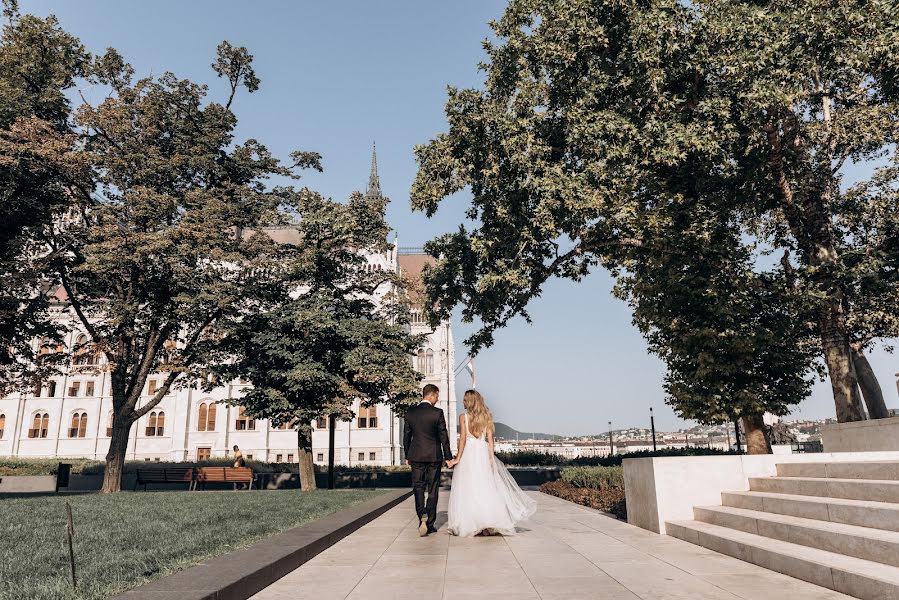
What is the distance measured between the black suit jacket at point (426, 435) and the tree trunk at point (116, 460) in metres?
16.9

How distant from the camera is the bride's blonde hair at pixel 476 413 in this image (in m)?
8.95

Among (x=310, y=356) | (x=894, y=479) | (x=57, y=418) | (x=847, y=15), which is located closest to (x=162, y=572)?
(x=894, y=479)

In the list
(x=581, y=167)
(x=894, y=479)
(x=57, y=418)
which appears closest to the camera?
(x=894, y=479)

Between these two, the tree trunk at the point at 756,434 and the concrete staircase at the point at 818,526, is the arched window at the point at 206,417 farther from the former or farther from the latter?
the concrete staircase at the point at 818,526

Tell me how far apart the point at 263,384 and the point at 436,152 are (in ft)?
38.5

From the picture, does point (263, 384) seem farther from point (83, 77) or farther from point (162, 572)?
point (162, 572)

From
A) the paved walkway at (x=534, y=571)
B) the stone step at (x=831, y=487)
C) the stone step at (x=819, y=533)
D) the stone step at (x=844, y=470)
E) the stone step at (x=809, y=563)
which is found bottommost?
the paved walkway at (x=534, y=571)

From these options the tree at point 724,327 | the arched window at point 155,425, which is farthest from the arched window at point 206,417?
the tree at point 724,327

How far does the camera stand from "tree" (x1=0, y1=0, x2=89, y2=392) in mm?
18969

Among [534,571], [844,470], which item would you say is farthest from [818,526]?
[534,571]

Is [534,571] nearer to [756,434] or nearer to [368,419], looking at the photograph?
[756,434]

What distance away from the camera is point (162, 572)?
5207 mm

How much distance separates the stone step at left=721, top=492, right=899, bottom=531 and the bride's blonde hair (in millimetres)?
3660

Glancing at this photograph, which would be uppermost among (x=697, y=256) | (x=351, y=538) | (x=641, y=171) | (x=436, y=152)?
(x=436, y=152)
